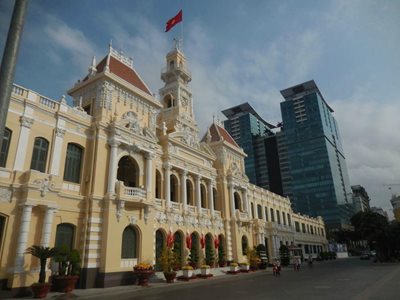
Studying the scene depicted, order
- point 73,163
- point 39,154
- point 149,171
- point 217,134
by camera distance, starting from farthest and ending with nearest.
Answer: point 217,134
point 149,171
point 73,163
point 39,154

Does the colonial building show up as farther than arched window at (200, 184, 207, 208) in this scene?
No

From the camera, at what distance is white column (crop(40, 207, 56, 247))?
55.5 feet

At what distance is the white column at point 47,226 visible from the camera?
55.5ft

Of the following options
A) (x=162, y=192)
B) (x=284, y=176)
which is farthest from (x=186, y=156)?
(x=284, y=176)

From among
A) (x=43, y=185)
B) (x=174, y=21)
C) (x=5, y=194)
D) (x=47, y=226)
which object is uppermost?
(x=174, y=21)

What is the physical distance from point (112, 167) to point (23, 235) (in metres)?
7.34

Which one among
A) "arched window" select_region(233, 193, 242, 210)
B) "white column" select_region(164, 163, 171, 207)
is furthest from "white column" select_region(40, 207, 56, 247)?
"arched window" select_region(233, 193, 242, 210)

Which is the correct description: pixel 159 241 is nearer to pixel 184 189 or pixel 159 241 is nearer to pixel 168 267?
pixel 168 267

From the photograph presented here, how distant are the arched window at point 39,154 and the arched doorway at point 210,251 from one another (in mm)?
17680

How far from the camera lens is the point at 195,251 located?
A: 95.5 feet

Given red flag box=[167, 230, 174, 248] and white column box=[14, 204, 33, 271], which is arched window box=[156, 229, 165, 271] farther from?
white column box=[14, 204, 33, 271]

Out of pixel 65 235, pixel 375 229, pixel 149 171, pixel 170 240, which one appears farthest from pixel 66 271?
pixel 375 229

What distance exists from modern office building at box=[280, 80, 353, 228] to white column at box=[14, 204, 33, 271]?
10468cm

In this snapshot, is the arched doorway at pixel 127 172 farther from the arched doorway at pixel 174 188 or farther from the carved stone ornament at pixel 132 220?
the arched doorway at pixel 174 188
